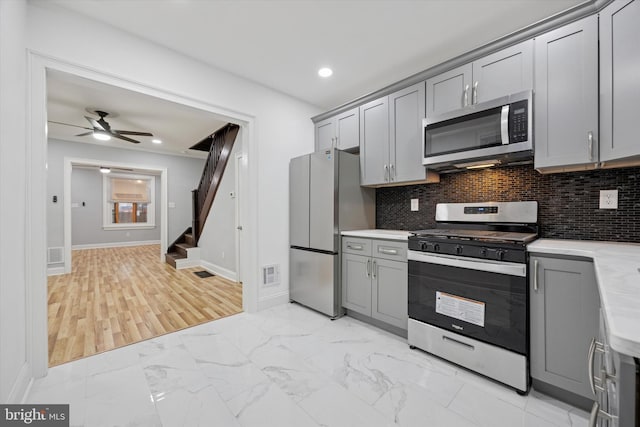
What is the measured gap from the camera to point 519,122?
1.88 m

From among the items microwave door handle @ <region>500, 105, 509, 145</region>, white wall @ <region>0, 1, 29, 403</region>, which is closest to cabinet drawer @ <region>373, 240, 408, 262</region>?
microwave door handle @ <region>500, 105, 509, 145</region>

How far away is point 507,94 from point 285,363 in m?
2.60

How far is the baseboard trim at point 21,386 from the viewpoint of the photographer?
4.69 ft

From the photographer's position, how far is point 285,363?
1985mm

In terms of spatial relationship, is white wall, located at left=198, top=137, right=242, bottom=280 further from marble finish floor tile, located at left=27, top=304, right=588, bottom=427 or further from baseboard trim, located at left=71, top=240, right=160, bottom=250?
baseboard trim, located at left=71, top=240, right=160, bottom=250

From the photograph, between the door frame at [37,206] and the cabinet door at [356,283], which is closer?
the door frame at [37,206]

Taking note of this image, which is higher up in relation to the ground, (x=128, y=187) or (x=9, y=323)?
(x=128, y=187)

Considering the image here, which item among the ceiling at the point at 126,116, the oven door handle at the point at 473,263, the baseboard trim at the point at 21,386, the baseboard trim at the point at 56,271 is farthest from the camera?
the baseboard trim at the point at 56,271

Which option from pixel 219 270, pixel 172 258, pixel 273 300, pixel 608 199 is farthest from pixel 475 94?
pixel 172 258

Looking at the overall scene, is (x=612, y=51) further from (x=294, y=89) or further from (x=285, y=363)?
(x=285, y=363)

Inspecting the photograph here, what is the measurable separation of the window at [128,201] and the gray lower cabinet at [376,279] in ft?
27.9

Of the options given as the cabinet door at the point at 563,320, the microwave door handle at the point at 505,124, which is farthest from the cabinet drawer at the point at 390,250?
the microwave door handle at the point at 505,124

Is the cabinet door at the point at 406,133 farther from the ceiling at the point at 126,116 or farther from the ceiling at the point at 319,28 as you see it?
the ceiling at the point at 126,116

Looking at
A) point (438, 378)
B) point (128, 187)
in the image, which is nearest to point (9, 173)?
point (438, 378)
